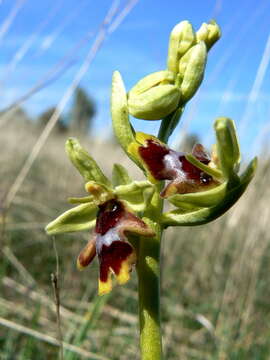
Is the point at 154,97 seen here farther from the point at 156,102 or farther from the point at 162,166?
the point at 162,166

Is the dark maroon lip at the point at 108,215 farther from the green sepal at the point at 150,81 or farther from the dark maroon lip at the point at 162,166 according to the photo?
the green sepal at the point at 150,81

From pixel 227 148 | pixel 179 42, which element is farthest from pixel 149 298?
pixel 179 42

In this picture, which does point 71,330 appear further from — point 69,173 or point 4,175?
point 69,173

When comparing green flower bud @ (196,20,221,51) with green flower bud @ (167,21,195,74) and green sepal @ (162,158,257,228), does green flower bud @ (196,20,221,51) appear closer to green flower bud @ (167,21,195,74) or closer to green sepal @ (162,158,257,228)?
green flower bud @ (167,21,195,74)

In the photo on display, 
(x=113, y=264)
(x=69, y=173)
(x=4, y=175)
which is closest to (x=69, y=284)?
(x=4, y=175)

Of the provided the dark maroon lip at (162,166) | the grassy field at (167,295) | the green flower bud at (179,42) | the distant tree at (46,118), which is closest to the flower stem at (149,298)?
the dark maroon lip at (162,166)

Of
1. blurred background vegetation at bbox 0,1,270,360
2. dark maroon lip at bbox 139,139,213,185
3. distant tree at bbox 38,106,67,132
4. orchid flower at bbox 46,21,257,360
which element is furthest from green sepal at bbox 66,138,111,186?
distant tree at bbox 38,106,67,132

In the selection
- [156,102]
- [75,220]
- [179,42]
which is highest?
[179,42]
